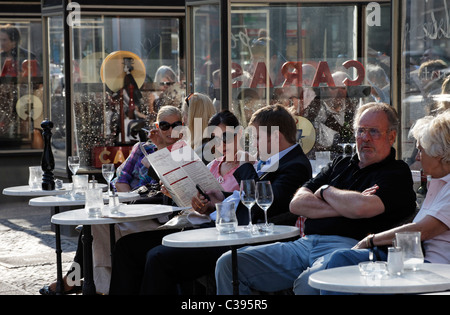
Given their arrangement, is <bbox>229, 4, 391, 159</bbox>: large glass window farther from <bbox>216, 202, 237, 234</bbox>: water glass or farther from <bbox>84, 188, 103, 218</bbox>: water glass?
<bbox>216, 202, 237, 234</bbox>: water glass

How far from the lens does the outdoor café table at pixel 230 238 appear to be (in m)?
3.70

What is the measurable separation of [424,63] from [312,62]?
6.51ft

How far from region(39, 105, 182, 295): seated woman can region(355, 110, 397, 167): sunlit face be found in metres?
1.85

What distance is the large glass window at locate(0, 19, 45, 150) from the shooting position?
11.9 m

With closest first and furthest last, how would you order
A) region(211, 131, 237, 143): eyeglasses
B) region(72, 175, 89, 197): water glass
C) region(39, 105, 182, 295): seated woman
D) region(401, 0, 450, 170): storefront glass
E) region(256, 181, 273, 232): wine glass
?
1. region(256, 181, 273, 232): wine glass
2. region(211, 131, 237, 143): eyeglasses
3. region(401, 0, 450, 170): storefront glass
4. region(39, 105, 182, 295): seated woman
5. region(72, 175, 89, 197): water glass

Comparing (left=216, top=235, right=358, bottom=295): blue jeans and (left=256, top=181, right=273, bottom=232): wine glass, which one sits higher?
(left=256, top=181, right=273, bottom=232): wine glass

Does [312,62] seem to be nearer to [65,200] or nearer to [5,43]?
[65,200]

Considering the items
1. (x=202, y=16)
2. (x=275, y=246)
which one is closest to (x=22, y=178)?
(x=202, y=16)

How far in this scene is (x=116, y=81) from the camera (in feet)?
32.2

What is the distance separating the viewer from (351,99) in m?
7.11

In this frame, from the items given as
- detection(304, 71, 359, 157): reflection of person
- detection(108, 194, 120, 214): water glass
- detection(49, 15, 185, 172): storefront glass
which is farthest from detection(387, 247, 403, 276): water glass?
detection(49, 15, 185, 172): storefront glass

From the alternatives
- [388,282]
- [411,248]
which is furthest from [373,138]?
[388,282]

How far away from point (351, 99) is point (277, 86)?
74cm

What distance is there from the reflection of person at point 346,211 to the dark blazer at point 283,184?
0.89ft
